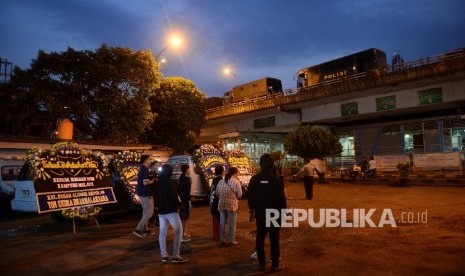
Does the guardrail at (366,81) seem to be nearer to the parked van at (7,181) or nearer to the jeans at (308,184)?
the jeans at (308,184)

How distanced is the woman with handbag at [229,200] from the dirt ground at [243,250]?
1.19ft

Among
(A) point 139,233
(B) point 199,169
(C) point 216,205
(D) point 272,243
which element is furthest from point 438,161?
(D) point 272,243

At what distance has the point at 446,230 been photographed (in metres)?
9.02

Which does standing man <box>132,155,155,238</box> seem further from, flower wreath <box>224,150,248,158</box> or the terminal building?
the terminal building

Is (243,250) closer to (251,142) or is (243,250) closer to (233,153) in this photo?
(233,153)

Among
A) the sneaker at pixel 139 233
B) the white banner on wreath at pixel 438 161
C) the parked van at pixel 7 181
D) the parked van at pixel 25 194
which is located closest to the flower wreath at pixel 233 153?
the sneaker at pixel 139 233

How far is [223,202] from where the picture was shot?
315 inches

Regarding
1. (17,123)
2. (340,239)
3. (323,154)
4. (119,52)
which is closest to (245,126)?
(323,154)

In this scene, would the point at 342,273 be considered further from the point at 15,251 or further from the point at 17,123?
the point at 17,123

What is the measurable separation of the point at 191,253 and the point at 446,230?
229 inches

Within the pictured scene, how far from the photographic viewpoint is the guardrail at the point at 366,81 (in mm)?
21281

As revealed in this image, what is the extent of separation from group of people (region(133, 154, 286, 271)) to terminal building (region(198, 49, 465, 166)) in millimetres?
17844

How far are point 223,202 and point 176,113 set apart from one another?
20.5 m

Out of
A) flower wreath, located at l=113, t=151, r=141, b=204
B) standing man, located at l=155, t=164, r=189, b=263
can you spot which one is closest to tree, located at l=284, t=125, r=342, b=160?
flower wreath, located at l=113, t=151, r=141, b=204
